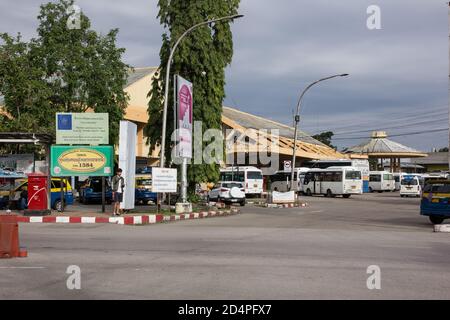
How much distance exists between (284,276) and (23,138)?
17105 mm

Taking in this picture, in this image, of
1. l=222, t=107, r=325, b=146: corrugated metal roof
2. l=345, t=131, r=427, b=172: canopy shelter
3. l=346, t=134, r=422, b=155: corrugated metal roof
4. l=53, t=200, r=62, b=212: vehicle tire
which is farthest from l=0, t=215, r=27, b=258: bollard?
l=346, t=134, r=422, b=155: corrugated metal roof

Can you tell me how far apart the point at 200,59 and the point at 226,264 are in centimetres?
2129

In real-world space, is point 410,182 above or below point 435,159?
below

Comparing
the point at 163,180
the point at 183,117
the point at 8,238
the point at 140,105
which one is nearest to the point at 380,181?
the point at 140,105

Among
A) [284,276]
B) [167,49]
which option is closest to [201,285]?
[284,276]

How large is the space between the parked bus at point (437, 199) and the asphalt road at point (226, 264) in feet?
12.8

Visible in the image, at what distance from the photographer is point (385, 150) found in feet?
301

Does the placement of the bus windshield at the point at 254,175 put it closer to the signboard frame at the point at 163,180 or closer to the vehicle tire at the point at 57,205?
the signboard frame at the point at 163,180

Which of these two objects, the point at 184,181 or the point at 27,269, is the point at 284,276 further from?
the point at 184,181

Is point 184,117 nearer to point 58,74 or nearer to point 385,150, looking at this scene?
point 58,74

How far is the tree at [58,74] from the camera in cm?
3316

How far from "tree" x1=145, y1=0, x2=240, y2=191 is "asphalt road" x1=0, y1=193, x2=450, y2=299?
1363 centimetres

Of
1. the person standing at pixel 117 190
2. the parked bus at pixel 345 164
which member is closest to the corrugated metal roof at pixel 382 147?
the parked bus at pixel 345 164

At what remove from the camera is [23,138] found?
76.6 ft
